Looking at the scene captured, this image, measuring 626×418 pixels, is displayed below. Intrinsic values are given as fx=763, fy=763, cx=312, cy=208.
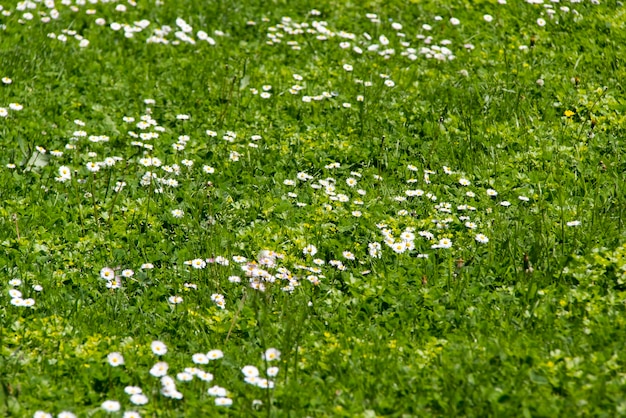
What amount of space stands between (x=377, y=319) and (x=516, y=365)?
85cm

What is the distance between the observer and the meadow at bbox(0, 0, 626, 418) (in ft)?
11.9

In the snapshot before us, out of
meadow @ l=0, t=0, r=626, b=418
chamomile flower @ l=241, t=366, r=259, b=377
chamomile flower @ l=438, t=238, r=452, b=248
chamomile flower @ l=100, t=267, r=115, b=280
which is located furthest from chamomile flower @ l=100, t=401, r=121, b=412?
chamomile flower @ l=438, t=238, r=452, b=248

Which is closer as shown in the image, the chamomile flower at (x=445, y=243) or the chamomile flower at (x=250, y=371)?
the chamomile flower at (x=250, y=371)

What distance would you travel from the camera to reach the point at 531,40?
7004mm

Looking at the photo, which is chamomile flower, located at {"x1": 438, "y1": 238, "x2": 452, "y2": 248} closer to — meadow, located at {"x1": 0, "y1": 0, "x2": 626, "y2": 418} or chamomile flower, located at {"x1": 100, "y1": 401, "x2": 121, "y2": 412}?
meadow, located at {"x1": 0, "y1": 0, "x2": 626, "y2": 418}

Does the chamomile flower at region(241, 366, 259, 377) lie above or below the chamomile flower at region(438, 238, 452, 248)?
above

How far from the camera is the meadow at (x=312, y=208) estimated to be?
3.62 meters

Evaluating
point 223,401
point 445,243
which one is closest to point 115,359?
point 223,401

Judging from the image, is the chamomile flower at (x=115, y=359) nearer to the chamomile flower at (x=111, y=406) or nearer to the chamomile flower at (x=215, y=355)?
the chamomile flower at (x=111, y=406)

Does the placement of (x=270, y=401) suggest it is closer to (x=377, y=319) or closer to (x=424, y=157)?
(x=377, y=319)

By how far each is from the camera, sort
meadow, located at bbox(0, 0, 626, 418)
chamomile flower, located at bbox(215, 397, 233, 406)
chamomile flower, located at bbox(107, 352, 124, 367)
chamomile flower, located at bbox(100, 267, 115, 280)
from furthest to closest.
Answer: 1. chamomile flower, located at bbox(100, 267, 115, 280)
2. chamomile flower, located at bbox(107, 352, 124, 367)
3. meadow, located at bbox(0, 0, 626, 418)
4. chamomile flower, located at bbox(215, 397, 233, 406)

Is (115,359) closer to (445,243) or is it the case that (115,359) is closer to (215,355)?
(215,355)

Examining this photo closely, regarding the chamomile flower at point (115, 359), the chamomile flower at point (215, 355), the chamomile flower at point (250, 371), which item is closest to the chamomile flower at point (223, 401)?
the chamomile flower at point (250, 371)

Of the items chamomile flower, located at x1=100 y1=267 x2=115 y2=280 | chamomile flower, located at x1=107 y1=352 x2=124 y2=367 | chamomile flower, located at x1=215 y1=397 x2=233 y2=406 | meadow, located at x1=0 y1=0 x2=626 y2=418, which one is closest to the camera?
chamomile flower, located at x1=215 y1=397 x2=233 y2=406
